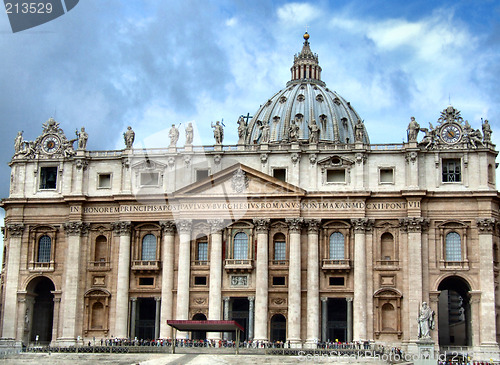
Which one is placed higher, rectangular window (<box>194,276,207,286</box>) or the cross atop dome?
the cross atop dome

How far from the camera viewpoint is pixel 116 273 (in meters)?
87.9

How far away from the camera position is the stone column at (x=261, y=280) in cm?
8375

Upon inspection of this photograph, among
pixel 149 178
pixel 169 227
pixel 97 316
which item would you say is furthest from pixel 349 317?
pixel 97 316

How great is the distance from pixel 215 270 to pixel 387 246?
15813mm

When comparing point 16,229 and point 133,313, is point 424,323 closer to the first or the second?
point 133,313

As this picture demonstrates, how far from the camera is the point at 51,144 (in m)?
92.2

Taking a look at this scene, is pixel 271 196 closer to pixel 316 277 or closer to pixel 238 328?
pixel 316 277

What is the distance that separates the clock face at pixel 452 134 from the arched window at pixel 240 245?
20454 mm

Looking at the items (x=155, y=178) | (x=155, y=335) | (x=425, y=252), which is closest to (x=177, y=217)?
(x=155, y=178)

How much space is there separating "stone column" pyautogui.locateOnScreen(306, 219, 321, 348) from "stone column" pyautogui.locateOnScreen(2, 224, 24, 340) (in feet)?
90.8

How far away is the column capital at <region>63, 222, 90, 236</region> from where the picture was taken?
88.8 meters

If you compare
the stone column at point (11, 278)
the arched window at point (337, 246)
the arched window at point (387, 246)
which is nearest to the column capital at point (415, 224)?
the arched window at point (387, 246)

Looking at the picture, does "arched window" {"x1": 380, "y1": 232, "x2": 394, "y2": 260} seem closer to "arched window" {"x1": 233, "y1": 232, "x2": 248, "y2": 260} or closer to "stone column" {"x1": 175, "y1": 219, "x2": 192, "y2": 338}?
"arched window" {"x1": 233, "y1": 232, "x2": 248, "y2": 260}

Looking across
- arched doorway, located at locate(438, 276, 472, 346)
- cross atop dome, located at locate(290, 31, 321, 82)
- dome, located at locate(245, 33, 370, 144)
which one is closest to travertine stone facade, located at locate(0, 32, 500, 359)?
arched doorway, located at locate(438, 276, 472, 346)
